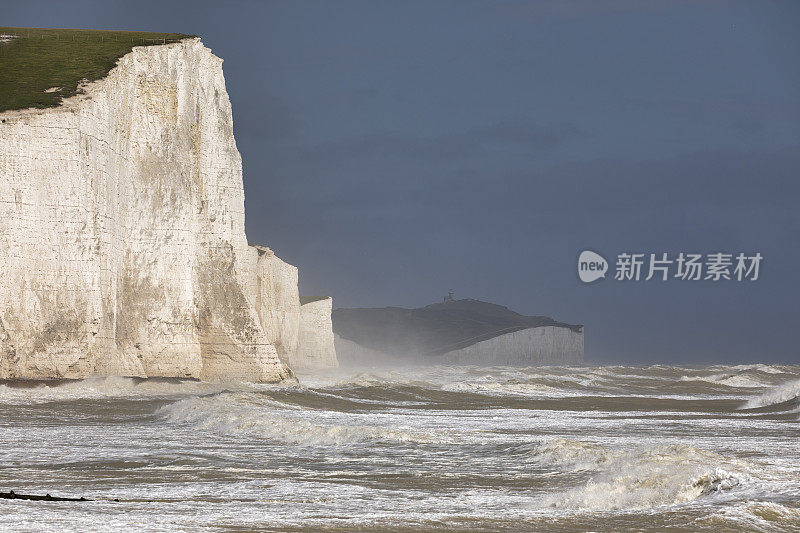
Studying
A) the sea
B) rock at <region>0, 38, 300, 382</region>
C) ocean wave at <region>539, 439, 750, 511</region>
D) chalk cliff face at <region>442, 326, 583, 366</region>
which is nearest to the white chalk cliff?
rock at <region>0, 38, 300, 382</region>

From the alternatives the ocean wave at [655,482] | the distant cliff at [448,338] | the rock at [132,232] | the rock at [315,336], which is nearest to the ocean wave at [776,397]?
the rock at [132,232]

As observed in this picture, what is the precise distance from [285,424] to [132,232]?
1302 centimetres

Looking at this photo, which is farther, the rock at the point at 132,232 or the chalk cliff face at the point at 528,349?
the chalk cliff face at the point at 528,349

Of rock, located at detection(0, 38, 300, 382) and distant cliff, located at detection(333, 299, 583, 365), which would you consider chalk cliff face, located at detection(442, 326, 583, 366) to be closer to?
distant cliff, located at detection(333, 299, 583, 365)

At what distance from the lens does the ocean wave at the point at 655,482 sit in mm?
8789

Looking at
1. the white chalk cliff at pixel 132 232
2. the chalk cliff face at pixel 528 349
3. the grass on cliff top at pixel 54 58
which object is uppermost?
the grass on cliff top at pixel 54 58

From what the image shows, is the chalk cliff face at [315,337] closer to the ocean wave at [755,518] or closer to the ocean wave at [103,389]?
the ocean wave at [103,389]

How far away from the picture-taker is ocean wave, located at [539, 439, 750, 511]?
28.8 ft

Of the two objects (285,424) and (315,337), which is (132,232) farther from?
(315,337)

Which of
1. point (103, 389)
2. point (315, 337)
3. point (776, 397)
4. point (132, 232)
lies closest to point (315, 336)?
point (315, 337)

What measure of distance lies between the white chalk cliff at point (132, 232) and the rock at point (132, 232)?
0.03 meters

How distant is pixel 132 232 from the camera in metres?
27.5

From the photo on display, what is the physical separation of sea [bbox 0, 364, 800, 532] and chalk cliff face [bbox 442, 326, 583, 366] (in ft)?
235

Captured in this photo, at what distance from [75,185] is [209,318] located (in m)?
5.73
